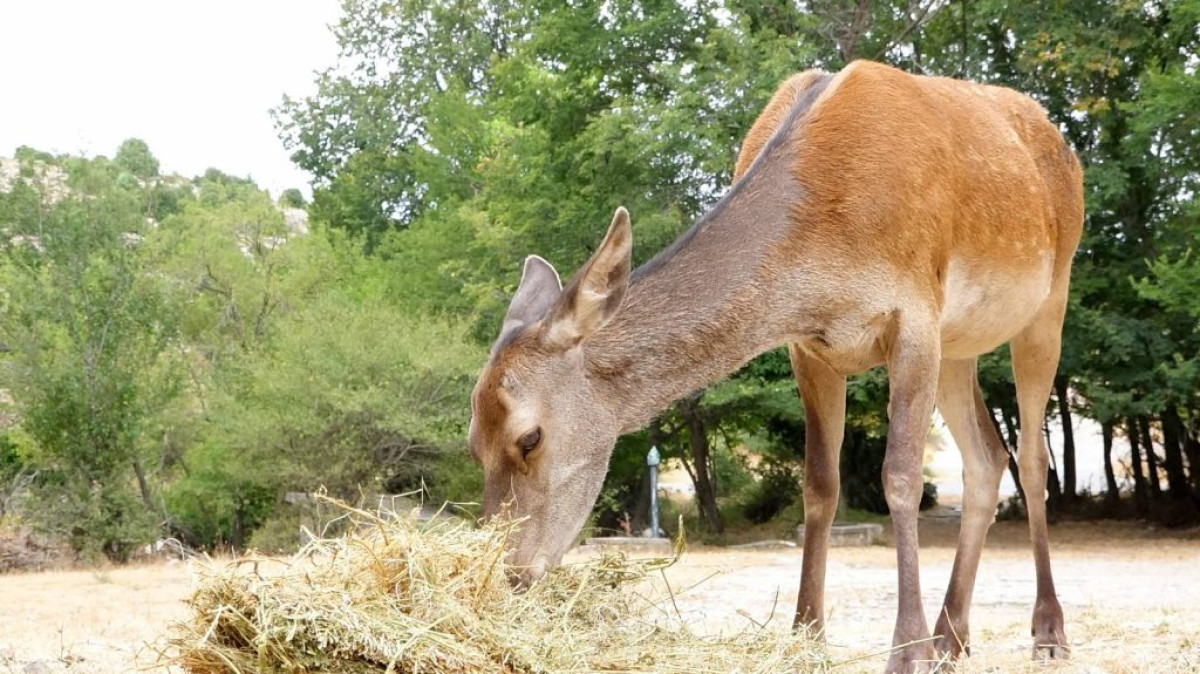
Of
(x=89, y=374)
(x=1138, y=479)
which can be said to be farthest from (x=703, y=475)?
(x=89, y=374)

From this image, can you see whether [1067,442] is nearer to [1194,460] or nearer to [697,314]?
[1194,460]

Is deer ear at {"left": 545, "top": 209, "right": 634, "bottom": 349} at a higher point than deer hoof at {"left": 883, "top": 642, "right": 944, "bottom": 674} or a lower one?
higher

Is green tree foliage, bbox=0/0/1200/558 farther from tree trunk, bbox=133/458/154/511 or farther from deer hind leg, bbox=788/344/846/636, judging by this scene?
deer hind leg, bbox=788/344/846/636

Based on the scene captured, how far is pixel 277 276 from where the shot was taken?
4000cm

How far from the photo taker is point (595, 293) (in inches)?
195

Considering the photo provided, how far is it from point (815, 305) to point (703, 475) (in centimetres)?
2497

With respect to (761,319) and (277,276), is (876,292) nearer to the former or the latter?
(761,319)

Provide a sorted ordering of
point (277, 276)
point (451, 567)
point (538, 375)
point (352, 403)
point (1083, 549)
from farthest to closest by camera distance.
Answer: point (277, 276) < point (352, 403) < point (1083, 549) < point (538, 375) < point (451, 567)

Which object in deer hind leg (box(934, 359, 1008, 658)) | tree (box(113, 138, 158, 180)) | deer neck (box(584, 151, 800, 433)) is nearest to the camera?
deer neck (box(584, 151, 800, 433))

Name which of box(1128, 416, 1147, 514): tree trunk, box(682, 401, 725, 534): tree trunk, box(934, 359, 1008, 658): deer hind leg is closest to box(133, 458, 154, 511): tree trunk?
box(682, 401, 725, 534): tree trunk

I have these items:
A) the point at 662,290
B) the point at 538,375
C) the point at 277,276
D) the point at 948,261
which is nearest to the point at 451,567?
the point at 538,375

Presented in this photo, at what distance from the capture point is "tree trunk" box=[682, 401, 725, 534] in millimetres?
29859

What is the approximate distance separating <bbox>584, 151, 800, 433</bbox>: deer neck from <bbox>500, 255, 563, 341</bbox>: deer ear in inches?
10.7

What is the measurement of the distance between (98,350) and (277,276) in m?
14.0
